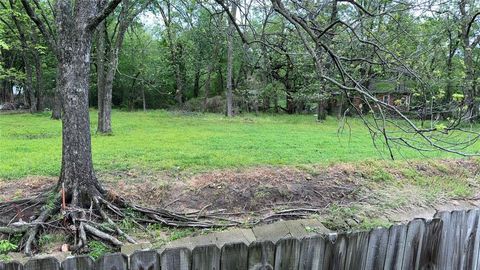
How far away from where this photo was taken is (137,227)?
438 cm

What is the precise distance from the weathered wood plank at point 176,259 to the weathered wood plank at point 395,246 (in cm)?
123

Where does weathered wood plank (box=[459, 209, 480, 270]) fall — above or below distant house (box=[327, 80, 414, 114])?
below

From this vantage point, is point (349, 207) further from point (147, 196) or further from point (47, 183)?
point (47, 183)

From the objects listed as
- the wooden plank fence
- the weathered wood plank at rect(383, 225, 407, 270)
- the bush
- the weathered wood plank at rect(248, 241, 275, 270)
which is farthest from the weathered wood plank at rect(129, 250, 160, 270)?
the bush

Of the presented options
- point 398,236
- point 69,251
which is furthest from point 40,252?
point 398,236

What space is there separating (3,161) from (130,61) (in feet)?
66.6

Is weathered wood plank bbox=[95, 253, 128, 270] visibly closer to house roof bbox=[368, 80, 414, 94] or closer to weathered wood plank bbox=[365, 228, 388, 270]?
weathered wood plank bbox=[365, 228, 388, 270]

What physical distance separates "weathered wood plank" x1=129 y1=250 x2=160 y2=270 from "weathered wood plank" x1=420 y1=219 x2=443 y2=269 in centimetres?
168

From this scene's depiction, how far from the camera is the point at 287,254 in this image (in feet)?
6.68

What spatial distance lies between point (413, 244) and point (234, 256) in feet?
3.89

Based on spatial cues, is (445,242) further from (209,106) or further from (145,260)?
(209,106)

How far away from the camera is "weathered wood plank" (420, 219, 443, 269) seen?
231 cm

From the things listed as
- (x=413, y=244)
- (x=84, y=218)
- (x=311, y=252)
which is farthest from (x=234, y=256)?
(x=84, y=218)

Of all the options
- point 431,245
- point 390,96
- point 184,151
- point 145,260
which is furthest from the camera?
point 184,151
